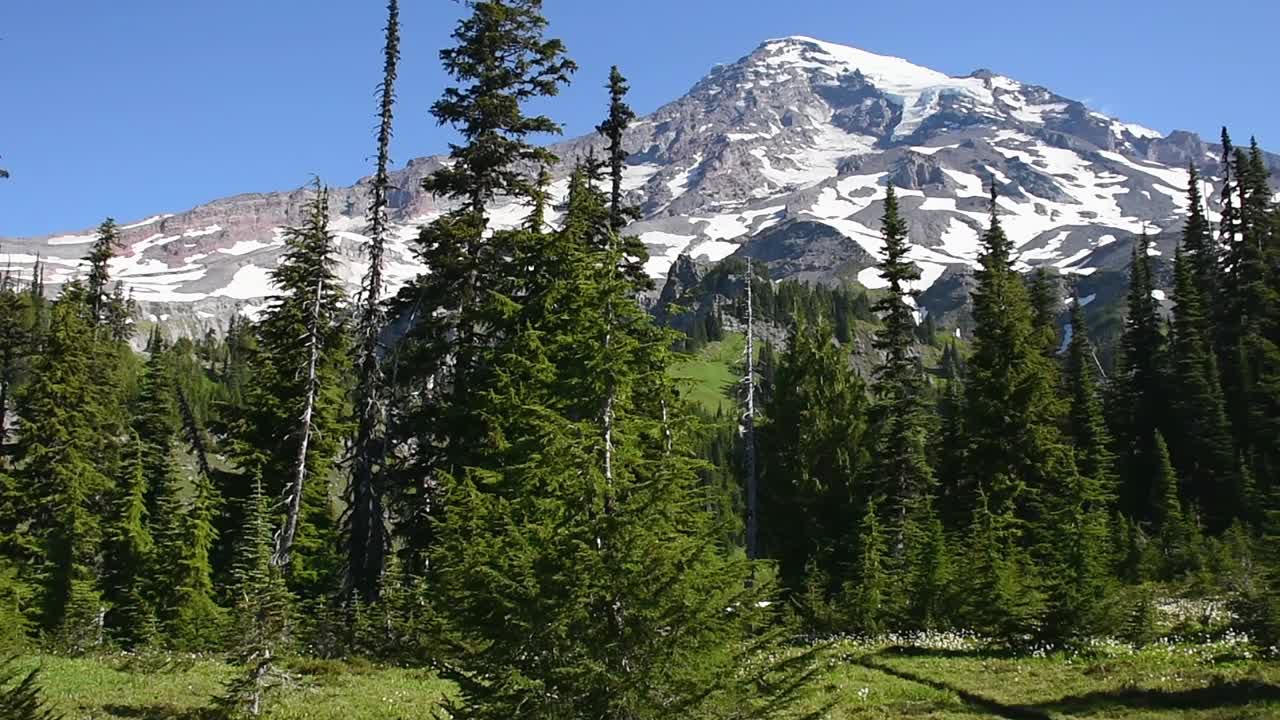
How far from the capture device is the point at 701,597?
1036cm

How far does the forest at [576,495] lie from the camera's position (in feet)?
34.7

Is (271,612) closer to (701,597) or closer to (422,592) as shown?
(422,592)

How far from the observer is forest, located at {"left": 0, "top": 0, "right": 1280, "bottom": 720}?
10.6 m

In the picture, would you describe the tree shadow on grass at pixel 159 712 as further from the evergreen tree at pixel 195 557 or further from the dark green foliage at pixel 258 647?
the evergreen tree at pixel 195 557

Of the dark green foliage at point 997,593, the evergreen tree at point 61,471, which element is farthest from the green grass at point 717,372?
the dark green foliage at point 997,593

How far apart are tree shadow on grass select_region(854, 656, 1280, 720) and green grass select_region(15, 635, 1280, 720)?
20 millimetres

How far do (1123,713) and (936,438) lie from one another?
3756cm

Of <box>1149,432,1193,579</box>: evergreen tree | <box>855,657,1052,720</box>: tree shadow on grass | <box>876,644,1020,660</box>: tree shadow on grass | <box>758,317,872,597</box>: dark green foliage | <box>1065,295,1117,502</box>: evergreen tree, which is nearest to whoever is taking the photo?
<box>855,657,1052,720</box>: tree shadow on grass

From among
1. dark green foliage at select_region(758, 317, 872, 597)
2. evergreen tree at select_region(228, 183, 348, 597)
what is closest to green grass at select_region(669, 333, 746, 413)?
dark green foliage at select_region(758, 317, 872, 597)

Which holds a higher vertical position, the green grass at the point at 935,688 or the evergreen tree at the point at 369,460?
the evergreen tree at the point at 369,460

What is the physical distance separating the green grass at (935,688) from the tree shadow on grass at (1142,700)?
20 millimetres

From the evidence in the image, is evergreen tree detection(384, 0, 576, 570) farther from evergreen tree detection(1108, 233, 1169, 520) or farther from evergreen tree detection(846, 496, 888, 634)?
evergreen tree detection(1108, 233, 1169, 520)

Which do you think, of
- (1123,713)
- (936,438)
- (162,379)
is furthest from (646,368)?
(162,379)

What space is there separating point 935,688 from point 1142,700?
4.01 meters
